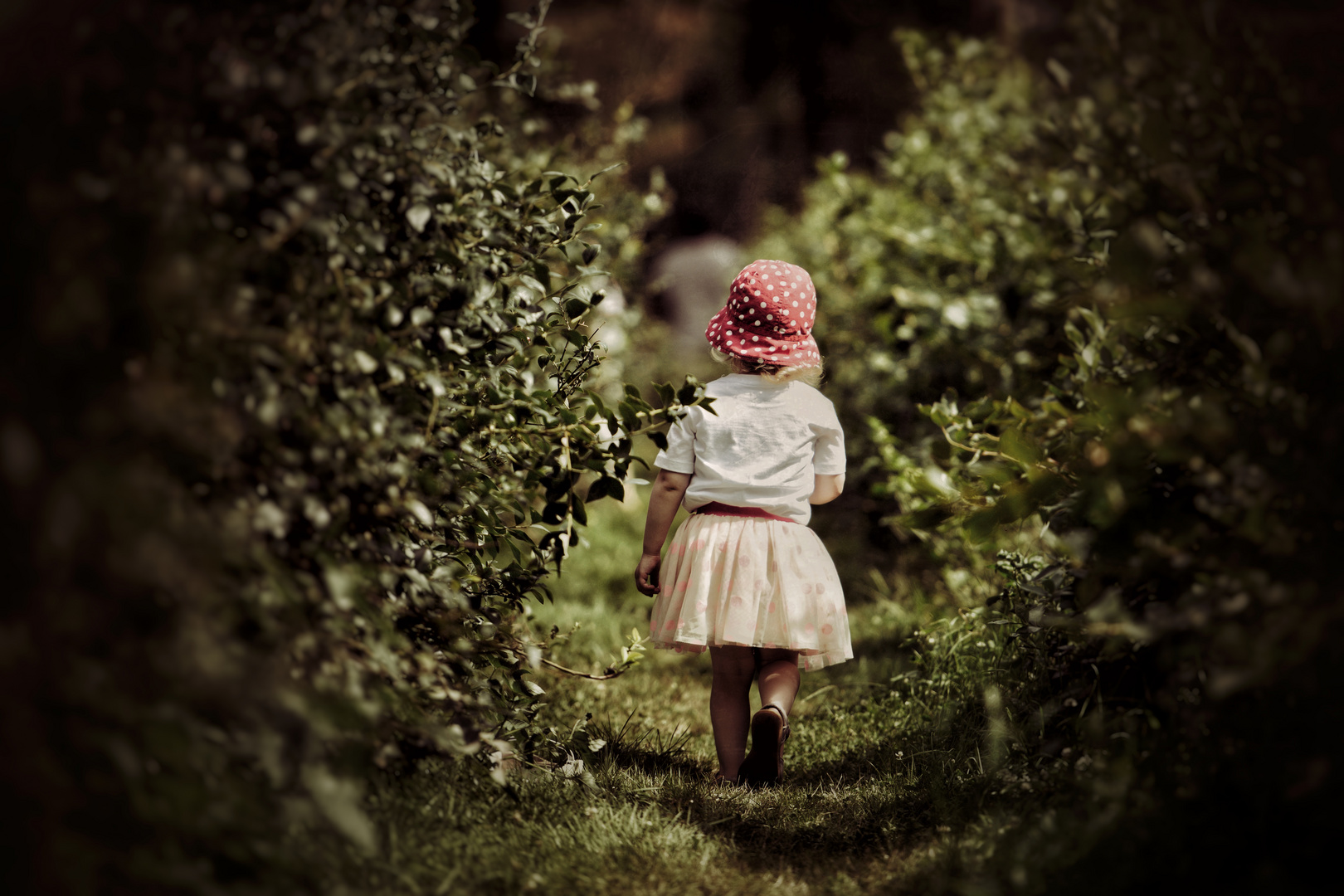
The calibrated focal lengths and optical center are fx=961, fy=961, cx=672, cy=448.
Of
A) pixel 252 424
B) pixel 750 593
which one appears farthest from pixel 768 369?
pixel 252 424

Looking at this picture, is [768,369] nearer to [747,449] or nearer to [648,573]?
[747,449]

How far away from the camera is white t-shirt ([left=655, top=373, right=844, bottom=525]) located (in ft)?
9.15

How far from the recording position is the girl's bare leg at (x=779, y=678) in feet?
8.81

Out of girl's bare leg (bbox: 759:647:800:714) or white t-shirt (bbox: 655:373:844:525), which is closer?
girl's bare leg (bbox: 759:647:800:714)

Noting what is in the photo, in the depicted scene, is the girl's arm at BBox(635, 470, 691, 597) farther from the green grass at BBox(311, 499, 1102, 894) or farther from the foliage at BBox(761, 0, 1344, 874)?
the foliage at BBox(761, 0, 1344, 874)

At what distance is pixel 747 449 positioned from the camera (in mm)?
2803

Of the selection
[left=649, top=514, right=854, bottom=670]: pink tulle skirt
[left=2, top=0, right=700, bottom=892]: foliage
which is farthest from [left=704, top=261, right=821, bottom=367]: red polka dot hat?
[left=2, top=0, right=700, bottom=892]: foliage

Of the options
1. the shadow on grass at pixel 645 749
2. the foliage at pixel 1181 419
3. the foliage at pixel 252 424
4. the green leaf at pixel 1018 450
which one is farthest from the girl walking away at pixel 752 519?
the green leaf at pixel 1018 450

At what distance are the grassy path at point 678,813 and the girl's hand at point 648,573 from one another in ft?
1.31

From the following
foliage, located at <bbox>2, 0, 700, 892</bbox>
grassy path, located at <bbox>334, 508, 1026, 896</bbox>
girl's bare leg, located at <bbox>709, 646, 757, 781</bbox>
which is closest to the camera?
foliage, located at <bbox>2, 0, 700, 892</bbox>

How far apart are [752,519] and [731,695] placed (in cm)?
52

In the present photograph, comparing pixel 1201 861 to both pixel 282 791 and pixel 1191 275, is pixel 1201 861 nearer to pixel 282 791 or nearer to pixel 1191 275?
pixel 1191 275

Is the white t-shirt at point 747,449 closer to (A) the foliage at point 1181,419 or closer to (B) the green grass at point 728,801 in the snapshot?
(A) the foliage at point 1181,419

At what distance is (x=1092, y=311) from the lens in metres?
2.40
